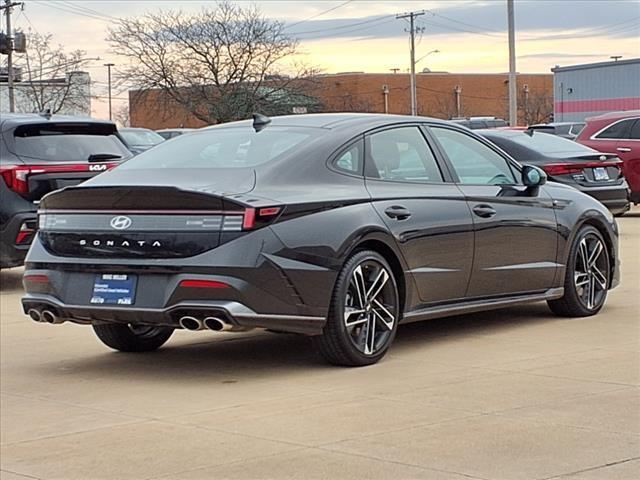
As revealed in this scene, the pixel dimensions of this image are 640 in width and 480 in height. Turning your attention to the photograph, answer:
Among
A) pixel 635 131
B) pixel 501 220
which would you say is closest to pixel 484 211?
pixel 501 220

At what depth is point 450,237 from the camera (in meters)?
8.19

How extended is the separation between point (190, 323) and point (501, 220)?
2645 mm

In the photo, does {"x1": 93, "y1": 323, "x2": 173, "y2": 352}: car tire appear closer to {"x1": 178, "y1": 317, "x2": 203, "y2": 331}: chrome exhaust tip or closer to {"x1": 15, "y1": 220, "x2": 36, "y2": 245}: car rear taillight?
{"x1": 178, "y1": 317, "x2": 203, "y2": 331}: chrome exhaust tip

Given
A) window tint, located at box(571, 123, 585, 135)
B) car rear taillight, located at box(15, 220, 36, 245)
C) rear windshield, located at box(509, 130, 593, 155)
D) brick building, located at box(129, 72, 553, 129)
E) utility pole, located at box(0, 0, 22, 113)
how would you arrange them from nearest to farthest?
car rear taillight, located at box(15, 220, 36, 245), rear windshield, located at box(509, 130, 593, 155), window tint, located at box(571, 123, 585, 135), utility pole, located at box(0, 0, 22, 113), brick building, located at box(129, 72, 553, 129)

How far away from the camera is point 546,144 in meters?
15.8

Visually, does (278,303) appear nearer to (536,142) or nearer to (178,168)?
(178,168)

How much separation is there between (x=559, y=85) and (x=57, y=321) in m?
53.0

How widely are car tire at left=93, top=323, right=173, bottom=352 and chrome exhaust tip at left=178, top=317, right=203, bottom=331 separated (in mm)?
1192

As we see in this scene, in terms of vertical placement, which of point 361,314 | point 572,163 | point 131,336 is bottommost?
point 131,336

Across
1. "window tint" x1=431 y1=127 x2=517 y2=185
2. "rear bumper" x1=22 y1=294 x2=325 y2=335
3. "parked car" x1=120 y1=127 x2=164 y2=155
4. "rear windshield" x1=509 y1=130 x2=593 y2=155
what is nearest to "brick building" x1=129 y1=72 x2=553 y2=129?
"parked car" x1=120 y1=127 x2=164 y2=155

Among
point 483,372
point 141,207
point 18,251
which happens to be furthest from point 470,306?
point 18,251

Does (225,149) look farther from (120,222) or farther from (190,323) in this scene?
(190,323)

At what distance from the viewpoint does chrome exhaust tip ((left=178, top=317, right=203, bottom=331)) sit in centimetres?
700

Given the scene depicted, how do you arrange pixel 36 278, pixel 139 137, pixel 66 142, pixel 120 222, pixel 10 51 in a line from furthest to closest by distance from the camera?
pixel 10 51
pixel 139 137
pixel 66 142
pixel 36 278
pixel 120 222
